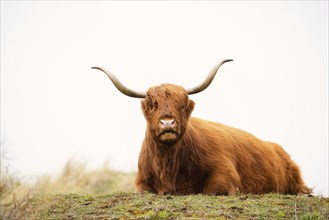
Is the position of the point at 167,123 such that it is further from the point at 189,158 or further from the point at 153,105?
the point at 189,158

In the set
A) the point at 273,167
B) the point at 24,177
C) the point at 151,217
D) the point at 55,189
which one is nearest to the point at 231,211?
the point at 151,217

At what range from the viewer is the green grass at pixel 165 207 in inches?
283

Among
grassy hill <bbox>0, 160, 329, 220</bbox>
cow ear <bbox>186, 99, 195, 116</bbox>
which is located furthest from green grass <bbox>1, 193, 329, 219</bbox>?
cow ear <bbox>186, 99, 195, 116</bbox>

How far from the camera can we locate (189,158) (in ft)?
31.7

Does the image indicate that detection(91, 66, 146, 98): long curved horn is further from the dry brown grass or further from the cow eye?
the dry brown grass

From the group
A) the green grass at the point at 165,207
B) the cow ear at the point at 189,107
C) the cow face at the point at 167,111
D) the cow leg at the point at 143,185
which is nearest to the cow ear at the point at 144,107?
the cow face at the point at 167,111

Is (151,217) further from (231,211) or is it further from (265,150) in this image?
(265,150)

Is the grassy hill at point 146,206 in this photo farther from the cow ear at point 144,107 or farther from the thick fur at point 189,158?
the cow ear at point 144,107

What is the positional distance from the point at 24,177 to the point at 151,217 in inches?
59.5

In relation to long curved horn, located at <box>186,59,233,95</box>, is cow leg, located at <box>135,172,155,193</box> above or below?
below

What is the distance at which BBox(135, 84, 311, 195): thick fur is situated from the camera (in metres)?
9.22

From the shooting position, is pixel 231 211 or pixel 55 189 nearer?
pixel 231 211

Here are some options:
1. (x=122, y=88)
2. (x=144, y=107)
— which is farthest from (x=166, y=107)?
(x=122, y=88)

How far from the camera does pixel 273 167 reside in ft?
37.9
